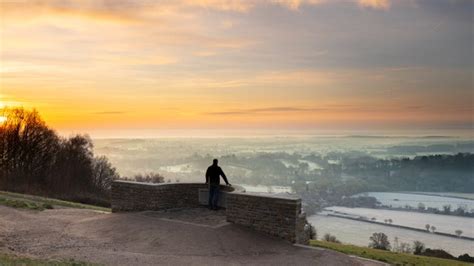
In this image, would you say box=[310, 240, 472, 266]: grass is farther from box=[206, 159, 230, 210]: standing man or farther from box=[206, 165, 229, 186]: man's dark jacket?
box=[206, 165, 229, 186]: man's dark jacket

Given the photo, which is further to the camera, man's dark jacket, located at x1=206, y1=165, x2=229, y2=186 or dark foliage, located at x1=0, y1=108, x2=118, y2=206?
dark foliage, located at x1=0, y1=108, x2=118, y2=206

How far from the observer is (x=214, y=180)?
18.2m

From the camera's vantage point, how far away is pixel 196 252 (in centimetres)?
1342

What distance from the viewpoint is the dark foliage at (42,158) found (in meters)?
56.4

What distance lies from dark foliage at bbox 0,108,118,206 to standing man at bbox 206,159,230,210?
1541 inches

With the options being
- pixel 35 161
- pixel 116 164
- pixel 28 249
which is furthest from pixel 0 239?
pixel 116 164

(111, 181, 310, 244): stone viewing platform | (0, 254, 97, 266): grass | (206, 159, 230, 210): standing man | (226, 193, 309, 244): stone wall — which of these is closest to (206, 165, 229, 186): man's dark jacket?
(206, 159, 230, 210): standing man

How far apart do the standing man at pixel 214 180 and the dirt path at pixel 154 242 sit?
28.3 inches

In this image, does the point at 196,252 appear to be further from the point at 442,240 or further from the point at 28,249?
the point at 442,240

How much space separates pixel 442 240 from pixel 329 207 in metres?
16.2

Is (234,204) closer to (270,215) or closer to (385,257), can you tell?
(270,215)

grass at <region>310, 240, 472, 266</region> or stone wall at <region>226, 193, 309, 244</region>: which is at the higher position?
stone wall at <region>226, 193, 309, 244</region>

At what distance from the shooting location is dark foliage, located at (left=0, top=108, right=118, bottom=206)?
56.4m

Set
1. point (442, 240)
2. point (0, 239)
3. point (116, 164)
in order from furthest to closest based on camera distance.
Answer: point (116, 164) < point (442, 240) < point (0, 239)
